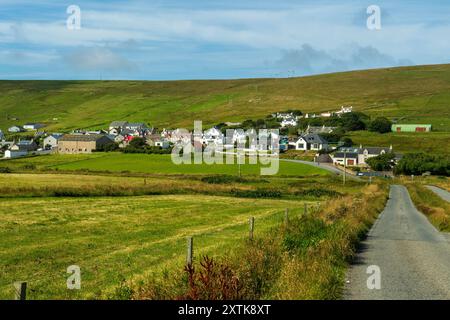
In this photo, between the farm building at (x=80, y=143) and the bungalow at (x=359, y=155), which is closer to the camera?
the bungalow at (x=359, y=155)

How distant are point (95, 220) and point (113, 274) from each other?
51.0 feet

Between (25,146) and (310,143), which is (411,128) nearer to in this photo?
(310,143)

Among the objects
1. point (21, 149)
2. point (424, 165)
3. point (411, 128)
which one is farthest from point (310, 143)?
point (21, 149)

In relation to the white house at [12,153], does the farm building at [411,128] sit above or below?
above

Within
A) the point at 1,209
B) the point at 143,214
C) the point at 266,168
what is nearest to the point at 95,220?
the point at 143,214

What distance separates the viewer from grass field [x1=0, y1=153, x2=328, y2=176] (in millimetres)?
96250

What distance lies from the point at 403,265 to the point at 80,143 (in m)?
141

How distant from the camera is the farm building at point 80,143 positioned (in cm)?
14888

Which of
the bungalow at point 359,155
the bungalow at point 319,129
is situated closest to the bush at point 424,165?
the bungalow at point 359,155

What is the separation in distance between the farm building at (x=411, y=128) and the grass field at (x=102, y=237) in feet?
412

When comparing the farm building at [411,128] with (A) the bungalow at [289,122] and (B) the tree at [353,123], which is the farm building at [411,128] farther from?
(A) the bungalow at [289,122]

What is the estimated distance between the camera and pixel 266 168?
102 m

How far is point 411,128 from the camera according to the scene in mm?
162000

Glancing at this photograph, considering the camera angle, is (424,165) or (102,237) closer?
(102,237)
